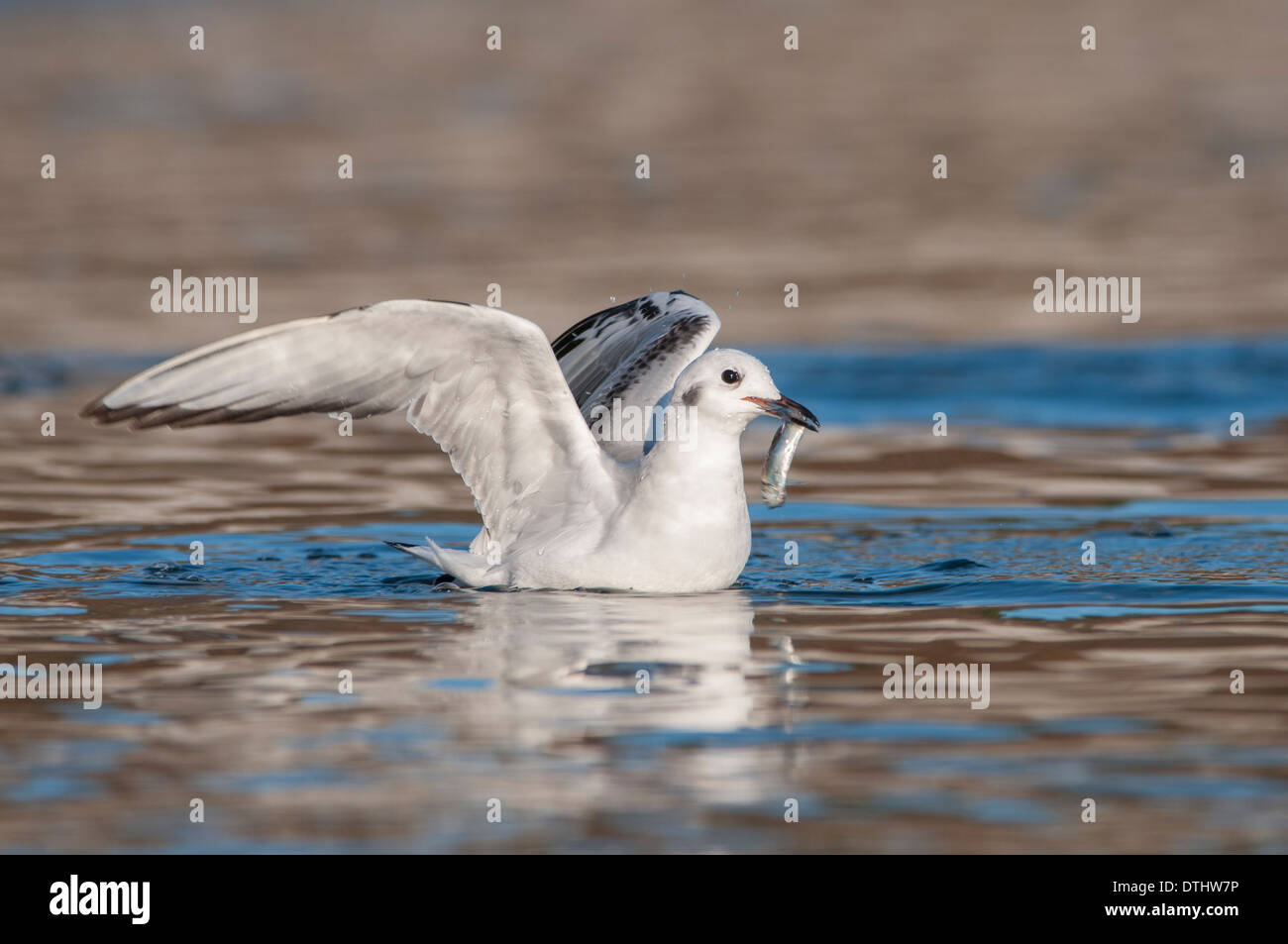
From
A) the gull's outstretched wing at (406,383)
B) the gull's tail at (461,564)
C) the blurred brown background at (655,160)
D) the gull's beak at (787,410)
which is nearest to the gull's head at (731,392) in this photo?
the gull's beak at (787,410)

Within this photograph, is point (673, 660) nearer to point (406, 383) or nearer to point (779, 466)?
point (779, 466)

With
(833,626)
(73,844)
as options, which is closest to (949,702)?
(833,626)

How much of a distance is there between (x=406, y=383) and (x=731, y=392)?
63.0 inches

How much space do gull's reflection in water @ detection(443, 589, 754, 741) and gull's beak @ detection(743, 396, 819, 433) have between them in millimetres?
936

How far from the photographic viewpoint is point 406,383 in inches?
409

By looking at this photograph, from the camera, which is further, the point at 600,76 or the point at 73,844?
the point at 600,76

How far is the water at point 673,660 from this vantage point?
692cm

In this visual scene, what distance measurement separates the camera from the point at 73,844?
21.8 ft

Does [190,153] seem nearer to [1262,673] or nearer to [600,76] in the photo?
[600,76]

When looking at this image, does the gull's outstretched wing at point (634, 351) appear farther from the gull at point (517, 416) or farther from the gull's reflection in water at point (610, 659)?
the gull's reflection in water at point (610, 659)

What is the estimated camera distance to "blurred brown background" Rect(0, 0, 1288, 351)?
21.3 meters

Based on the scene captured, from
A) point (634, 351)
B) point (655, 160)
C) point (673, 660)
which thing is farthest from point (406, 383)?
point (655, 160)

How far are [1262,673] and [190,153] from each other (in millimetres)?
24779
